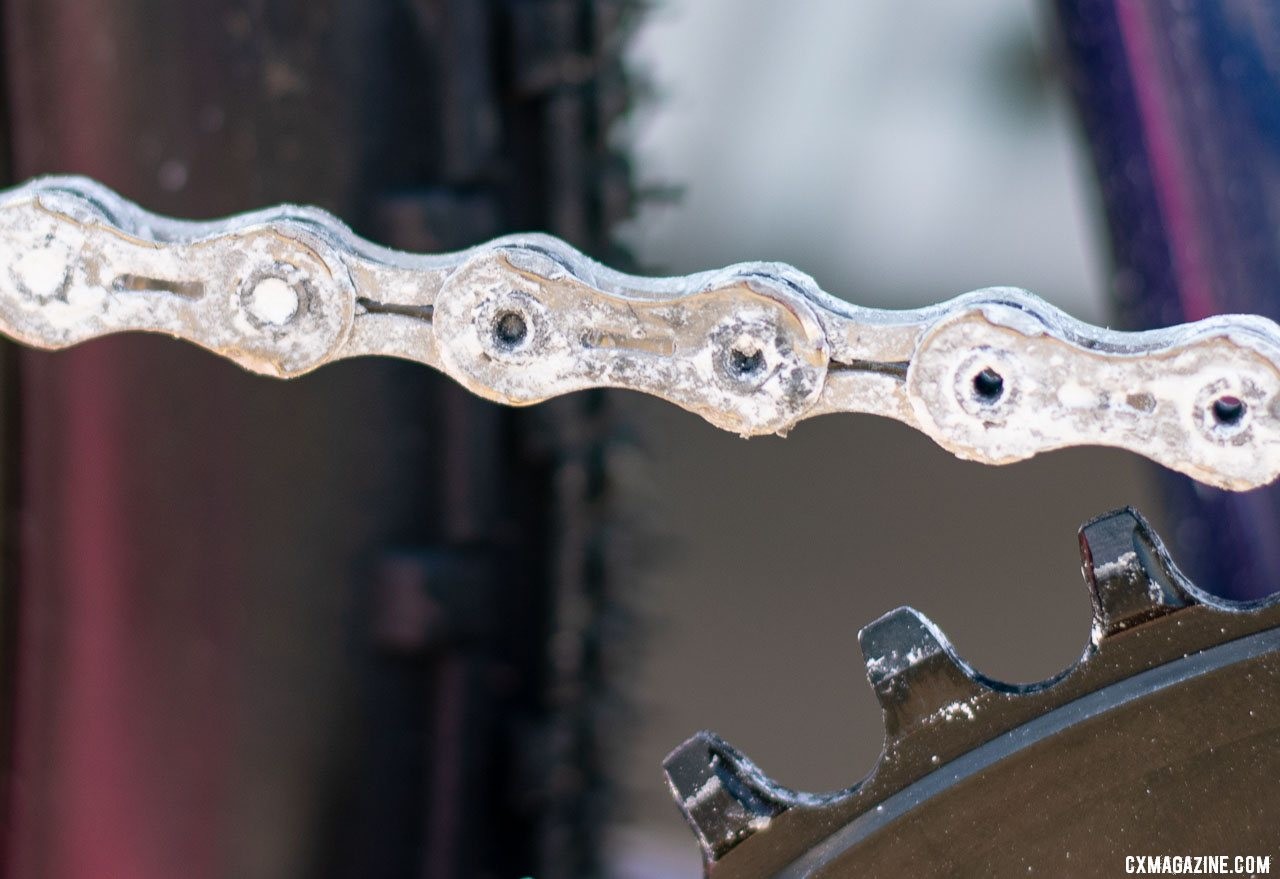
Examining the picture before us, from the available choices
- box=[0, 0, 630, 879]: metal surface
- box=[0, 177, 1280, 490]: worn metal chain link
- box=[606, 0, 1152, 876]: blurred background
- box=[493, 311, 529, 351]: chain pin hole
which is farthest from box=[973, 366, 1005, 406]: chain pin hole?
box=[606, 0, 1152, 876]: blurred background

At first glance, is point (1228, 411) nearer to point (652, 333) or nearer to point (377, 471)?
point (652, 333)

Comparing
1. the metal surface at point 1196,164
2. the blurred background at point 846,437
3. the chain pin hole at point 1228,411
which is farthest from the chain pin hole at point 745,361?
the blurred background at point 846,437

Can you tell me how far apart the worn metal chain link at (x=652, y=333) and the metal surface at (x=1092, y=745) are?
0.05 meters

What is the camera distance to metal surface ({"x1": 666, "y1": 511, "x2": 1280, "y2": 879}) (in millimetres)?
436

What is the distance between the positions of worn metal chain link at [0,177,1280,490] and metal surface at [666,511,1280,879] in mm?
47

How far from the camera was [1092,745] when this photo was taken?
17.4 inches

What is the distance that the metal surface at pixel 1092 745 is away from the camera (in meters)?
0.44

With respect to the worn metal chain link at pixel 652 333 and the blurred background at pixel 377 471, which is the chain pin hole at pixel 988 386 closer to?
the worn metal chain link at pixel 652 333

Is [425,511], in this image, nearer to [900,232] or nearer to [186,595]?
[186,595]

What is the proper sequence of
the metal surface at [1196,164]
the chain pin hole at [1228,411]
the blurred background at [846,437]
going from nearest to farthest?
the chain pin hole at [1228,411]
the metal surface at [1196,164]
the blurred background at [846,437]

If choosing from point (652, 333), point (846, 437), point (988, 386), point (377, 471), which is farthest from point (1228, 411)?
point (846, 437)

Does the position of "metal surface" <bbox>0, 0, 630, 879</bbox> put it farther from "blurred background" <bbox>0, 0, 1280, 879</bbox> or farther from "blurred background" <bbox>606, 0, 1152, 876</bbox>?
"blurred background" <bbox>606, 0, 1152, 876</bbox>

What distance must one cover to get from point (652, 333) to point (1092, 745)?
0.20m

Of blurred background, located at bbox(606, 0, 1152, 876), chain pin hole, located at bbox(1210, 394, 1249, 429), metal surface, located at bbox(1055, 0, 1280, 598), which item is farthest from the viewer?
blurred background, located at bbox(606, 0, 1152, 876)
